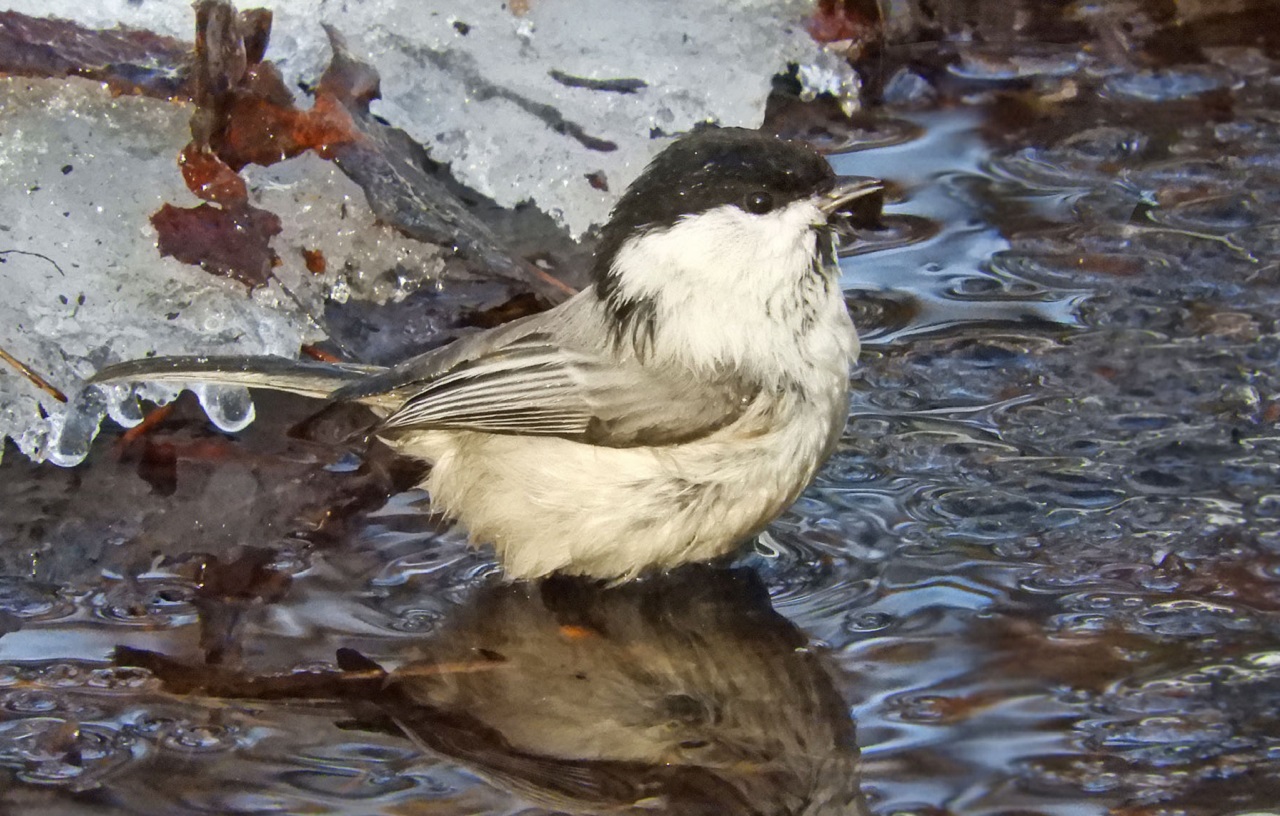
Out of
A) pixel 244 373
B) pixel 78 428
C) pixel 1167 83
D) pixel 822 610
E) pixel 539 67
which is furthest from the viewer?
pixel 1167 83

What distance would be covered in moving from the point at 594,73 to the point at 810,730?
1869 mm

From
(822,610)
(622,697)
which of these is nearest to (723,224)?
(822,610)

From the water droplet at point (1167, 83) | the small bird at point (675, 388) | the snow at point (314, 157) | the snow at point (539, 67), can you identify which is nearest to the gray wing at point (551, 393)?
the small bird at point (675, 388)

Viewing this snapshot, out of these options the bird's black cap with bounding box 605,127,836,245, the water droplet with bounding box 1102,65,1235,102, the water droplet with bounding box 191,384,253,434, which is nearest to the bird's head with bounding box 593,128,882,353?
the bird's black cap with bounding box 605,127,836,245

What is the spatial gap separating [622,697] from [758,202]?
2.38ft

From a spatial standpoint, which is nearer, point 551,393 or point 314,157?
point 551,393

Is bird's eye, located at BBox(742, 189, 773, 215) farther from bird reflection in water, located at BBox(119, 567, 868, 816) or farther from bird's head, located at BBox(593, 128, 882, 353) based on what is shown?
bird reflection in water, located at BBox(119, 567, 868, 816)

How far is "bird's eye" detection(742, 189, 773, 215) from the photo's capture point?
2.23m

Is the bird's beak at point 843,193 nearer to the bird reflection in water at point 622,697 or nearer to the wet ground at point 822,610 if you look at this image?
the wet ground at point 822,610

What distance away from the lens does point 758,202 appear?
7.34 ft

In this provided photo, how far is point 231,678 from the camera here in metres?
1.99

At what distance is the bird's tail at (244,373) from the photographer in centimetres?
240

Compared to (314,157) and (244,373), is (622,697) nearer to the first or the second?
(244,373)

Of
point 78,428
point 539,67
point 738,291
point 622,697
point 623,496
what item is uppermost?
point 539,67
